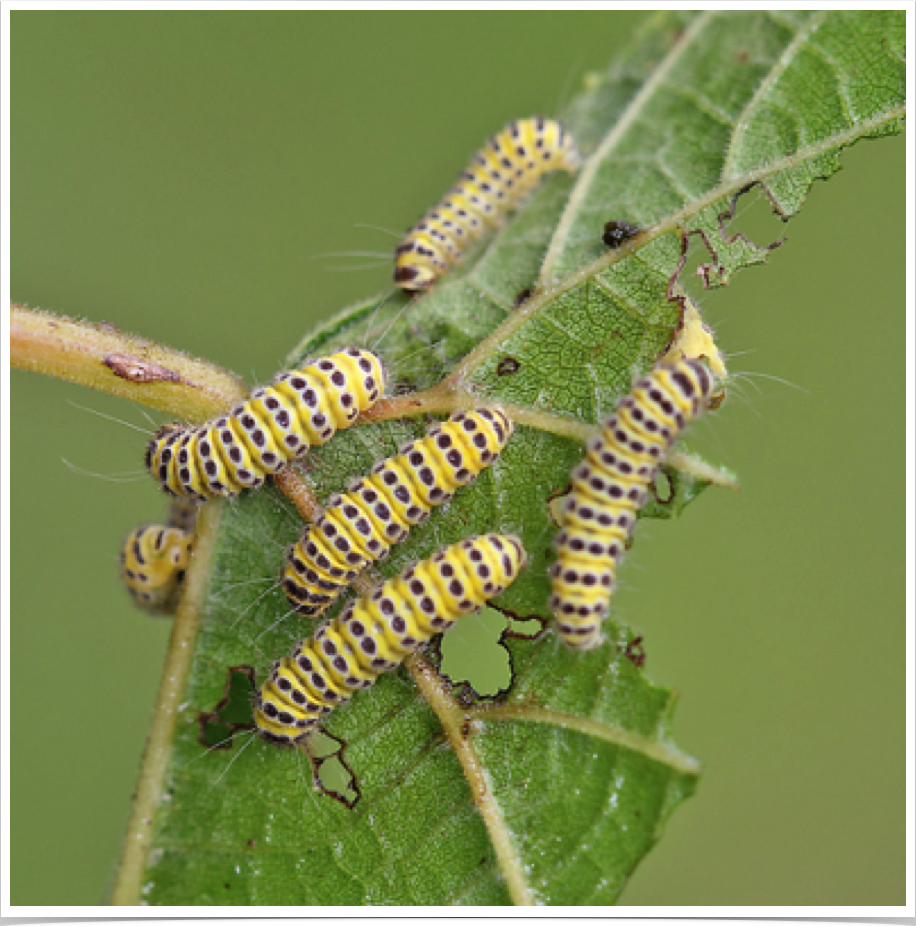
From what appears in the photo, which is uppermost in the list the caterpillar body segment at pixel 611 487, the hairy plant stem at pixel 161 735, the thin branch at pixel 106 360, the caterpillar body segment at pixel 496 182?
the caterpillar body segment at pixel 496 182

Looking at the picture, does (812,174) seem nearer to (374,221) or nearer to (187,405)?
(187,405)

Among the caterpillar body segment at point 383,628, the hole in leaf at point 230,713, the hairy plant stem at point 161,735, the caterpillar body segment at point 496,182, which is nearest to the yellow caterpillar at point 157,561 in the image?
the hairy plant stem at point 161,735

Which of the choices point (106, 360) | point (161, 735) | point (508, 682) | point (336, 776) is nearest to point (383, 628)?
point (508, 682)

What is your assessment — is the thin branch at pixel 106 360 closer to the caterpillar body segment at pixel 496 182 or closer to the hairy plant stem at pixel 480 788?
the caterpillar body segment at pixel 496 182

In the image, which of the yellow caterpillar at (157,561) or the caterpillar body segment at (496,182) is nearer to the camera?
the yellow caterpillar at (157,561)

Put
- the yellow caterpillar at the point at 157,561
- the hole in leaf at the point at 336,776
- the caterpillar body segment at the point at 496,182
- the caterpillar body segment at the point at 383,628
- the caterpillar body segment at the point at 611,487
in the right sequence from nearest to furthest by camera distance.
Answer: the caterpillar body segment at the point at 611,487, the caterpillar body segment at the point at 383,628, the hole in leaf at the point at 336,776, the yellow caterpillar at the point at 157,561, the caterpillar body segment at the point at 496,182

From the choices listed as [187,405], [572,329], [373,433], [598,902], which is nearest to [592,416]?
[572,329]
